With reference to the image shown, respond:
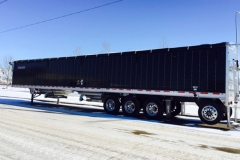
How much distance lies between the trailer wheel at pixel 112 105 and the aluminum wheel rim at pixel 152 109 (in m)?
2.13

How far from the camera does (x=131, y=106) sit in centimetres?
1253

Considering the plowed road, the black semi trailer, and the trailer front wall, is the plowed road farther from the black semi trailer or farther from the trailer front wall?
the trailer front wall

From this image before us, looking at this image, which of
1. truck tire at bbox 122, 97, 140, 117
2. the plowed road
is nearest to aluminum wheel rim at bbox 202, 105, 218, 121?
the plowed road

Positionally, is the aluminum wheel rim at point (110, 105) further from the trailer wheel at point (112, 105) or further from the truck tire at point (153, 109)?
the truck tire at point (153, 109)

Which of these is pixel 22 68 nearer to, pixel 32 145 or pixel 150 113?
pixel 150 113

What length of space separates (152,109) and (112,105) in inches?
112

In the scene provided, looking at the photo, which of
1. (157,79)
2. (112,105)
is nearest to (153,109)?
(157,79)

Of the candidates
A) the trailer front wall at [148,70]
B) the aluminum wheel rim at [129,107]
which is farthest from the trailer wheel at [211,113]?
the aluminum wheel rim at [129,107]

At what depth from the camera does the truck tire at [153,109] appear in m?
11.5

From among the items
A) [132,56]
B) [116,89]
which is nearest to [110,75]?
[116,89]

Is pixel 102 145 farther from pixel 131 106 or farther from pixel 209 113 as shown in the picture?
pixel 131 106

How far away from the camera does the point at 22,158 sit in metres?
4.43

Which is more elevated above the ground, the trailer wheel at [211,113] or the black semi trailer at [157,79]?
the black semi trailer at [157,79]

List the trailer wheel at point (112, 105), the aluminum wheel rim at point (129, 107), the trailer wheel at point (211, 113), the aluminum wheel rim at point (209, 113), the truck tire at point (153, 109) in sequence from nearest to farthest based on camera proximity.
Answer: the trailer wheel at point (211, 113), the aluminum wheel rim at point (209, 113), the truck tire at point (153, 109), the aluminum wheel rim at point (129, 107), the trailer wheel at point (112, 105)
